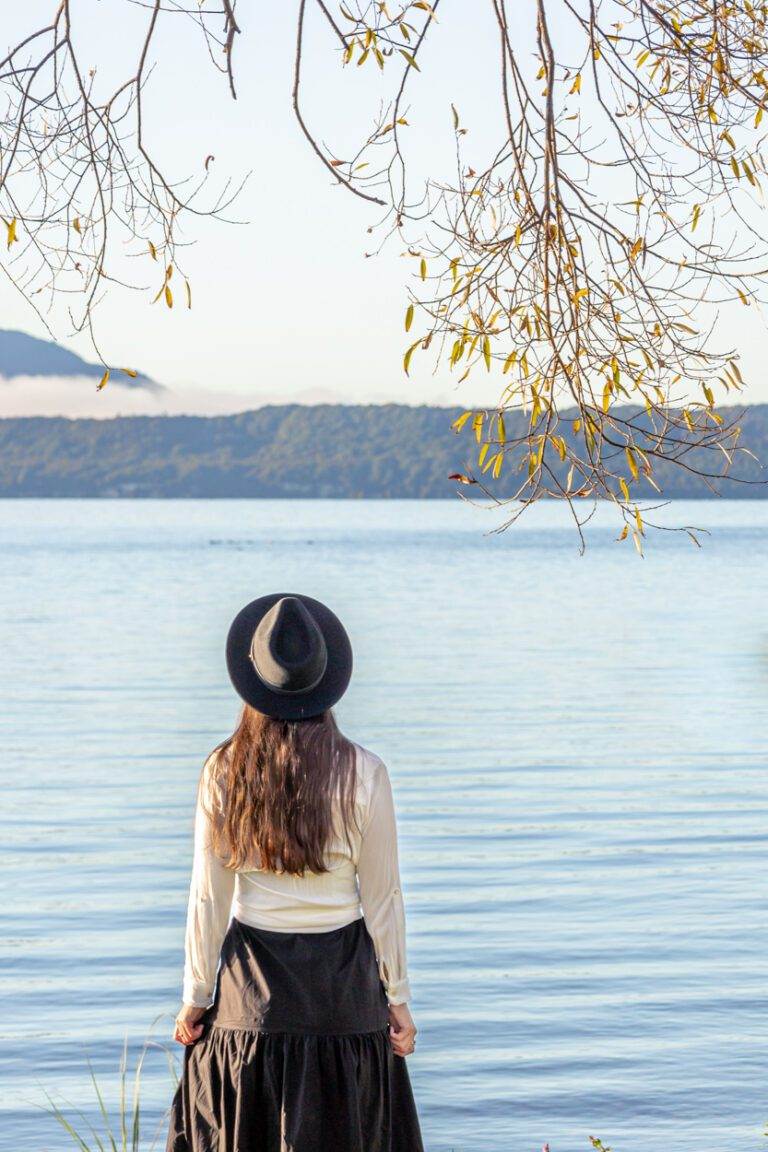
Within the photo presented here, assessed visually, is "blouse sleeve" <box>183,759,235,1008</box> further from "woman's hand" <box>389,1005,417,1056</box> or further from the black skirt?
"woman's hand" <box>389,1005,417,1056</box>

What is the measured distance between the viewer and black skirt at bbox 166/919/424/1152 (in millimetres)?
4109

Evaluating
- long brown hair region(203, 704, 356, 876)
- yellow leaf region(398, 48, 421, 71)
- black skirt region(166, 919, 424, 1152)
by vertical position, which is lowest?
black skirt region(166, 919, 424, 1152)

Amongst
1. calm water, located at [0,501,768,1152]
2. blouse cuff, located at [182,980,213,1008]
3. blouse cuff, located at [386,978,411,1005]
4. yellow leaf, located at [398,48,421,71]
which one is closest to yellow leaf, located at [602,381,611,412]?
yellow leaf, located at [398,48,421,71]

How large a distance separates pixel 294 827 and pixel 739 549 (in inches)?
4336

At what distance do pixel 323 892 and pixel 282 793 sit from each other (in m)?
0.26

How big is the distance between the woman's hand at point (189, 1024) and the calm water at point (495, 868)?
4.61m

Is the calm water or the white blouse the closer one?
the white blouse

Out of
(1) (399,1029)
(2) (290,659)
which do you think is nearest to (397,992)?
(1) (399,1029)

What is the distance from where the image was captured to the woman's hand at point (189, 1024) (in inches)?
166

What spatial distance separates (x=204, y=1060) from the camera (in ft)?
13.8

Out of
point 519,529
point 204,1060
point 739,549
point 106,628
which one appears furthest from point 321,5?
point 519,529

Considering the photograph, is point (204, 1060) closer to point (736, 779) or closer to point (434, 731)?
point (736, 779)

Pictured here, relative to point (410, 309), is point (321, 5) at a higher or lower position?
higher

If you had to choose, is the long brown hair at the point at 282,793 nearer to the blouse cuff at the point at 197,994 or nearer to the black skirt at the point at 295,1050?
the black skirt at the point at 295,1050
